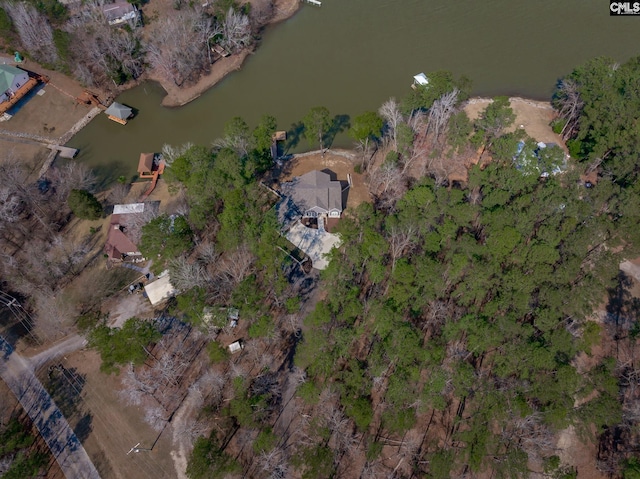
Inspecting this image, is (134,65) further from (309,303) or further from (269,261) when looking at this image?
(309,303)

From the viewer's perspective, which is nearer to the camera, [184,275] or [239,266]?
[184,275]

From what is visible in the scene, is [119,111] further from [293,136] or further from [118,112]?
[293,136]

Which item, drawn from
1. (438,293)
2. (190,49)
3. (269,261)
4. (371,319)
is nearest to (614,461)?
(438,293)

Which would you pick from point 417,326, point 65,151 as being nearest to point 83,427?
point 417,326

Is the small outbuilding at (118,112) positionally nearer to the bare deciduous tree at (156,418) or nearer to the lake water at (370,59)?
the lake water at (370,59)

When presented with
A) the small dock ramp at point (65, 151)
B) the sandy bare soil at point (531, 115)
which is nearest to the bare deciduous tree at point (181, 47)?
the small dock ramp at point (65, 151)

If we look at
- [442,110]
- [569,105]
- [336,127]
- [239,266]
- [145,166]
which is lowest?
[239,266]
